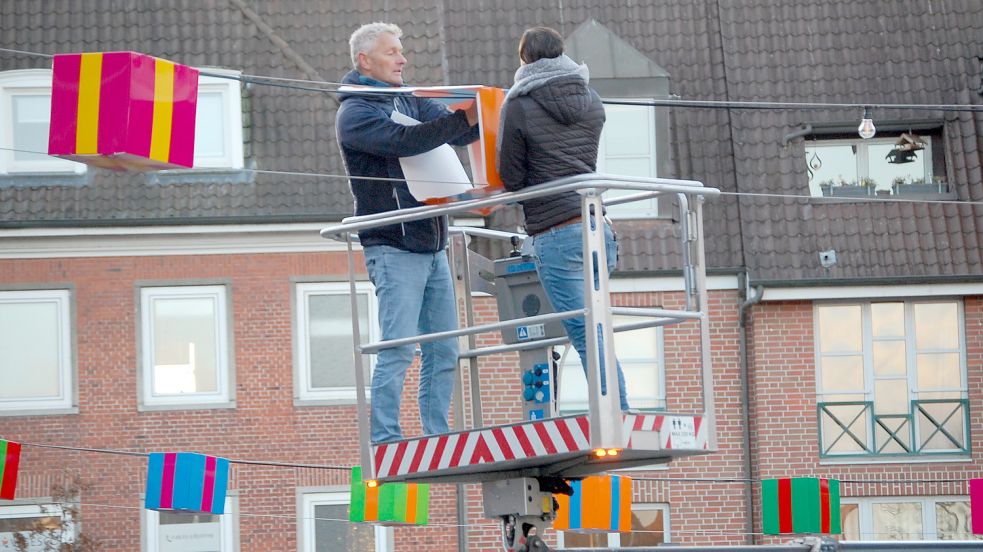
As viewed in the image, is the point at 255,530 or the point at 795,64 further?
the point at 795,64

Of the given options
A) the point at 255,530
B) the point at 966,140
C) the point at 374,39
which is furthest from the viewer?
the point at 966,140

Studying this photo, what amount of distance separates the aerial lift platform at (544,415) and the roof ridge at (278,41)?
50.6ft

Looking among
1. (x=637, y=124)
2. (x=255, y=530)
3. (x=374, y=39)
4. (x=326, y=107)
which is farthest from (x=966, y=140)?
(x=374, y=39)

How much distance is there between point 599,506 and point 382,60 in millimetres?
11492

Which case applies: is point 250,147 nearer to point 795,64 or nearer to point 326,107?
point 326,107

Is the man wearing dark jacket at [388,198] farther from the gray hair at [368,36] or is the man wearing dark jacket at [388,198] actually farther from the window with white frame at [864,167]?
the window with white frame at [864,167]

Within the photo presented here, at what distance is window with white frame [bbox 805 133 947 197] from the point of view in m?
25.4

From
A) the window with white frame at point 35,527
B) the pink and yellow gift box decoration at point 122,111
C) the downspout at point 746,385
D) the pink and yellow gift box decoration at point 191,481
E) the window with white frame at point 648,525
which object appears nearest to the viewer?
the pink and yellow gift box decoration at point 122,111

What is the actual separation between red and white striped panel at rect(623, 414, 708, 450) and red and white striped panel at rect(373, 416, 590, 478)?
10.5 inches

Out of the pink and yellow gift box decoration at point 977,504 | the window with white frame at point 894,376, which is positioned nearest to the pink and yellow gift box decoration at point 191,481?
the pink and yellow gift box decoration at point 977,504

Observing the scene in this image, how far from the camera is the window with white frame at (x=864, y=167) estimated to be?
25359mm

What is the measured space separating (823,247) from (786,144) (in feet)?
5.32

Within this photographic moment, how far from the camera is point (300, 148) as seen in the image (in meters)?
24.2

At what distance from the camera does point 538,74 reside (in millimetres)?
8266
